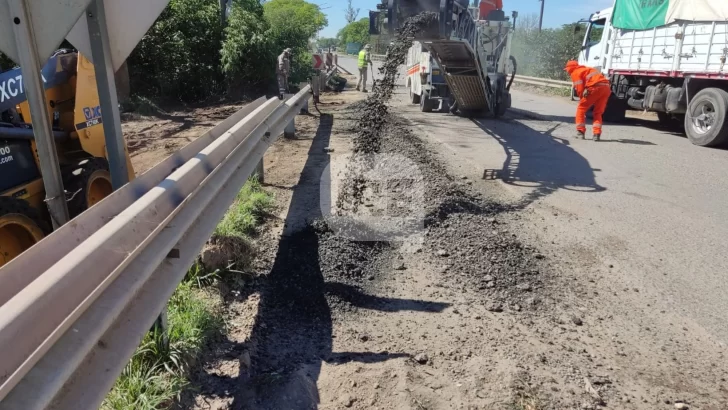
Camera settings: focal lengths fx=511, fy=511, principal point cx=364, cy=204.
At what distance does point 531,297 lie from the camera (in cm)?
362

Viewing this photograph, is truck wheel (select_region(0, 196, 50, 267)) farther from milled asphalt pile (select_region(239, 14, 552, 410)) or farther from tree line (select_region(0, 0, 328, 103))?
tree line (select_region(0, 0, 328, 103))

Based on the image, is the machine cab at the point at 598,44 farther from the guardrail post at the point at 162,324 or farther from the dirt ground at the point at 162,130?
the guardrail post at the point at 162,324

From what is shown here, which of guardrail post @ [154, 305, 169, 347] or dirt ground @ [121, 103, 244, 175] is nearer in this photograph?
guardrail post @ [154, 305, 169, 347]

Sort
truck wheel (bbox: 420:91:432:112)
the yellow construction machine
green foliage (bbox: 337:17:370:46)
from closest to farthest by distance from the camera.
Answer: the yellow construction machine, truck wheel (bbox: 420:91:432:112), green foliage (bbox: 337:17:370:46)

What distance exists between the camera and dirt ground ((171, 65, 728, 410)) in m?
2.59

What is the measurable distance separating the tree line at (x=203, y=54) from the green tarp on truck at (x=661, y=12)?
10.0m

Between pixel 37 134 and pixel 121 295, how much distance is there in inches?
38.8

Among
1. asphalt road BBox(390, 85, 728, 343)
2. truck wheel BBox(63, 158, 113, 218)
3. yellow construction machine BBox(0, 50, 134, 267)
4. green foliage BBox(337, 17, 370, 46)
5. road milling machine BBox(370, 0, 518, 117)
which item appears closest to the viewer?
yellow construction machine BBox(0, 50, 134, 267)

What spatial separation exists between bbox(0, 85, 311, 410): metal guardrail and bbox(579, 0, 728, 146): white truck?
1043 centimetres

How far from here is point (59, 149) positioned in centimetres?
457

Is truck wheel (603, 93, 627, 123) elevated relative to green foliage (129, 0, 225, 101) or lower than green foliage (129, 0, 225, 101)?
lower

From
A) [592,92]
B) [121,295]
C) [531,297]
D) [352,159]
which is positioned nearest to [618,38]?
[592,92]

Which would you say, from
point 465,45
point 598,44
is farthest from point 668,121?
point 465,45

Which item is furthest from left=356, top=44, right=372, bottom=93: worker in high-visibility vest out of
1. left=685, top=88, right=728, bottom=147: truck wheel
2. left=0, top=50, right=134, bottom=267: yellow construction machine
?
left=0, top=50, right=134, bottom=267: yellow construction machine
